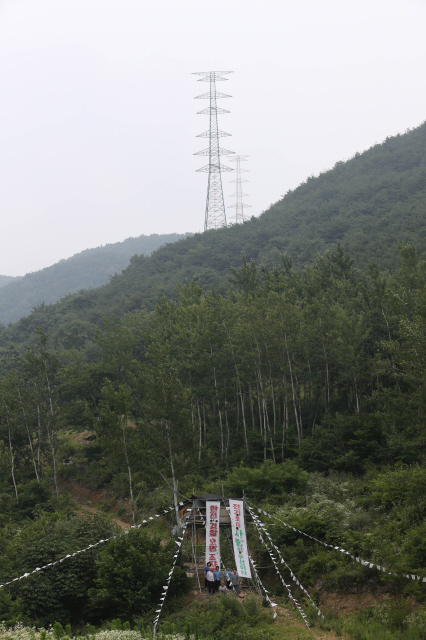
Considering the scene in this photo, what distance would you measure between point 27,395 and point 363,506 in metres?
19.5

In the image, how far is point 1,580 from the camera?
13.0m

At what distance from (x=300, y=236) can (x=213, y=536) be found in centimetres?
5302

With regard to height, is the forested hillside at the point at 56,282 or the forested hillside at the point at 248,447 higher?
the forested hillside at the point at 56,282

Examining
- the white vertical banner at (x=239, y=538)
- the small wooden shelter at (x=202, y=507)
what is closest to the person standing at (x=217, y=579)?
the white vertical banner at (x=239, y=538)

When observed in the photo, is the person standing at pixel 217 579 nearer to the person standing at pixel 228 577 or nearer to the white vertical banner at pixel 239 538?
the person standing at pixel 228 577

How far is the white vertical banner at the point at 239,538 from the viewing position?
12914 mm

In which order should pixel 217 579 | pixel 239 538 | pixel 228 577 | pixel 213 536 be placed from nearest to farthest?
pixel 217 579 → pixel 228 577 → pixel 239 538 → pixel 213 536

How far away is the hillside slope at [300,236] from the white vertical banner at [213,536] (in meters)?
30.0

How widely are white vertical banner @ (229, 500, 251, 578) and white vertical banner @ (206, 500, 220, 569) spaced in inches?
18.4

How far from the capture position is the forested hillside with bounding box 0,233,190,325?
122m

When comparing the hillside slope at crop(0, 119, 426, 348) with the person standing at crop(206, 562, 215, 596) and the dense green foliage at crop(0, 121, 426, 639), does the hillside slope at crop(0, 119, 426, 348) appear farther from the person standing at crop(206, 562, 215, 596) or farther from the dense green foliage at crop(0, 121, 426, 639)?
the person standing at crop(206, 562, 215, 596)

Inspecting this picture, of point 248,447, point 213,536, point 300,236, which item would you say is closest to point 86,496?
point 248,447

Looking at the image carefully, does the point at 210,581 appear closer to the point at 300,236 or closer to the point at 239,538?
the point at 239,538

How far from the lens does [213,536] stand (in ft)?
45.8
